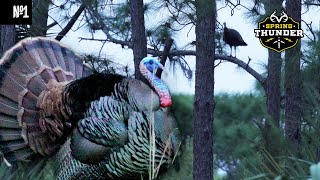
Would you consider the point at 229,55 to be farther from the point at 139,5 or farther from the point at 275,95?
the point at 139,5

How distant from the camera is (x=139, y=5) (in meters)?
8.67

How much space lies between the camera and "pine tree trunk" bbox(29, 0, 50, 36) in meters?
9.13

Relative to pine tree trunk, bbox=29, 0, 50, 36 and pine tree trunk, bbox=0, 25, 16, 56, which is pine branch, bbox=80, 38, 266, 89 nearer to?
pine tree trunk, bbox=29, 0, 50, 36

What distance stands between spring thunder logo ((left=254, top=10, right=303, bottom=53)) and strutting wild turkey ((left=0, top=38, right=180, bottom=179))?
1852 mm

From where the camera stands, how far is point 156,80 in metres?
7.65

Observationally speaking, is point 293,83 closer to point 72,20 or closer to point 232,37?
point 232,37

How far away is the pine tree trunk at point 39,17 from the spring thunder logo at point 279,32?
6.91 feet

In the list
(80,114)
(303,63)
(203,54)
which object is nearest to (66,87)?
(80,114)

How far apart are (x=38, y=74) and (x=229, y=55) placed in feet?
12.1

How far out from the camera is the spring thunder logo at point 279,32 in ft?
30.3

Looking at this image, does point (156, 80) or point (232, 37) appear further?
point (232, 37)

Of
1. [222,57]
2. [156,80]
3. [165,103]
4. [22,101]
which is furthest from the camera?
[222,57]

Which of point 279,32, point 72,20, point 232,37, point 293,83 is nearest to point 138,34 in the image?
point 279,32

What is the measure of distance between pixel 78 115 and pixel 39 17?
255 cm
